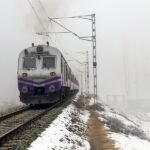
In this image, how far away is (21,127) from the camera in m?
14.0

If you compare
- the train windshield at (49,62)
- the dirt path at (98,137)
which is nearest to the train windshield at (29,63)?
the train windshield at (49,62)

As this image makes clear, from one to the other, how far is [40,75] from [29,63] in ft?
3.92

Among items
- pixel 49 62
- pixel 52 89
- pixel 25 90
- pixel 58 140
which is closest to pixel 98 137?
pixel 58 140

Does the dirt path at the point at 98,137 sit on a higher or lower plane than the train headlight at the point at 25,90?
lower

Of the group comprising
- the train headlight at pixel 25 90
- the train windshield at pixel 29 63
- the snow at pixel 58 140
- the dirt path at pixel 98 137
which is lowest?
the dirt path at pixel 98 137

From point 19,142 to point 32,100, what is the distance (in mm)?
12604

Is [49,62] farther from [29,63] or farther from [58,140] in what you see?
[58,140]

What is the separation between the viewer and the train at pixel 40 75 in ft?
77.9

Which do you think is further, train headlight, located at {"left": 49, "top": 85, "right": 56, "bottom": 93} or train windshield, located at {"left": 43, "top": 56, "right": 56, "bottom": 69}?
train windshield, located at {"left": 43, "top": 56, "right": 56, "bottom": 69}

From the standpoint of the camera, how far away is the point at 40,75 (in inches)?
956

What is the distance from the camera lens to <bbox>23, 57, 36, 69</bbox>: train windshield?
2470cm

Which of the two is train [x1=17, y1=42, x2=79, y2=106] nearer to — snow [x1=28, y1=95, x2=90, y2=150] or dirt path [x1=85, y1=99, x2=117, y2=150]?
dirt path [x1=85, y1=99, x2=117, y2=150]

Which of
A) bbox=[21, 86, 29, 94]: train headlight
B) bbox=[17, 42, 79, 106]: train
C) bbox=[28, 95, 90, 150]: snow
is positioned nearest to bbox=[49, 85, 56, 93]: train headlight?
bbox=[17, 42, 79, 106]: train

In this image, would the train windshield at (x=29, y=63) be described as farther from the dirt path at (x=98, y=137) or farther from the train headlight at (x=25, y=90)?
the dirt path at (x=98, y=137)
